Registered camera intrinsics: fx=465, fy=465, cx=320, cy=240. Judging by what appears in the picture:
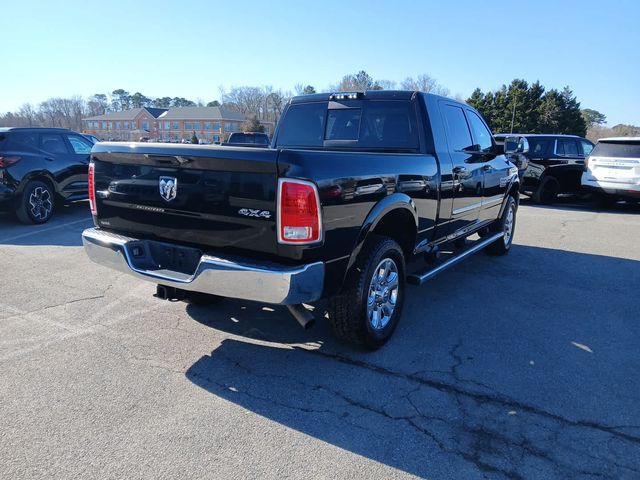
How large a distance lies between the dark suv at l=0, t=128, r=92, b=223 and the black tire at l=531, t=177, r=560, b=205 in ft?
37.4

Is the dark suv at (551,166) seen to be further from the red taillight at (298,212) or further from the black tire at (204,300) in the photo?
the red taillight at (298,212)

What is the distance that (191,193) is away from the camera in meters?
3.21

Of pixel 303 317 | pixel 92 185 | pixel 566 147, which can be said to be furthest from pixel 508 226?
pixel 566 147

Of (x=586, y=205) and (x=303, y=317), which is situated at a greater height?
(x=303, y=317)

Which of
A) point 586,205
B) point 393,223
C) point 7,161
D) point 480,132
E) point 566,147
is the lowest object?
point 586,205

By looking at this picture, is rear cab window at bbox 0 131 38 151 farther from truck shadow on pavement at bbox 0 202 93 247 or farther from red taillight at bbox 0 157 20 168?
truck shadow on pavement at bbox 0 202 93 247

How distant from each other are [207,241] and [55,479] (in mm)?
1598

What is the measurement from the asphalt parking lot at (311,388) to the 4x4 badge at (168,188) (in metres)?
1.24

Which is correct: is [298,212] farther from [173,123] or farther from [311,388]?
[173,123]

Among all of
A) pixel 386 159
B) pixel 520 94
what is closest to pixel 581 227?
pixel 386 159

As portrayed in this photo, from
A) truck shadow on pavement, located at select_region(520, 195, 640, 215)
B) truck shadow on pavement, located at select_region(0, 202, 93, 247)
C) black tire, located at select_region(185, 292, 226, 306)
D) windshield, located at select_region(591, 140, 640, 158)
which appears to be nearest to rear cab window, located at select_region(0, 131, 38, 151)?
truck shadow on pavement, located at select_region(0, 202, 93, 247)

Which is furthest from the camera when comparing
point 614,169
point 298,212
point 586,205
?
point 586,205

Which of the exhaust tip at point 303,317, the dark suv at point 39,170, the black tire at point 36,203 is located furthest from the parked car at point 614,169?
the black tire at point 36,203

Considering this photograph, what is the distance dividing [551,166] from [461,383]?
1125 cm
